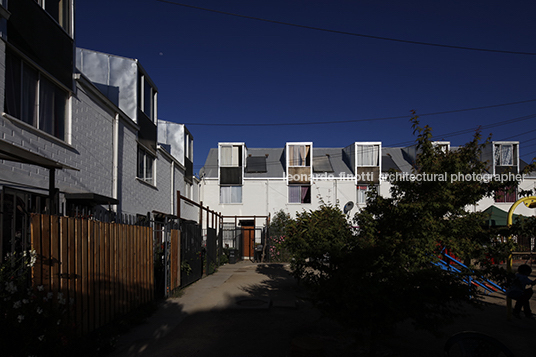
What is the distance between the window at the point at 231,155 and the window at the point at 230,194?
178 centimetres

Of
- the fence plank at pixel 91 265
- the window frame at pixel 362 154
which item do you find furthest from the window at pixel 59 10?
the window frame at pixel 362 154

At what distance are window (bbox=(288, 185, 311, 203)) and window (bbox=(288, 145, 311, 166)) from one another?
190 centimetres

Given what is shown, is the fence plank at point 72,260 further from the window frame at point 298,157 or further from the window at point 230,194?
the window frame at point 298,157

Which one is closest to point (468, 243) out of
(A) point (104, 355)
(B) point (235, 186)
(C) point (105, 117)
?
(A) point (104, 355)

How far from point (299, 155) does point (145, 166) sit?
16.7 meters

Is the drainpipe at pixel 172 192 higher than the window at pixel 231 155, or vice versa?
the window at pixel 231 155

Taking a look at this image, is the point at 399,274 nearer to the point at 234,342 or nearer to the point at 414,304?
the point at 414,304

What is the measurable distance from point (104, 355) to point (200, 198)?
982 inches

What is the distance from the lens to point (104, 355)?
5.88 metres

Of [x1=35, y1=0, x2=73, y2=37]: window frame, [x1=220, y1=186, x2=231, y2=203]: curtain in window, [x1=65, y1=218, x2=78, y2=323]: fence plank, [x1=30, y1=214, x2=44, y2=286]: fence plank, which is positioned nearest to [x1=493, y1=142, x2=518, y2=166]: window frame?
[x1=220, y1=186, x2=231, y2=203]: curtain in window

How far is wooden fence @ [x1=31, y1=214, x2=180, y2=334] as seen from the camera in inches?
199

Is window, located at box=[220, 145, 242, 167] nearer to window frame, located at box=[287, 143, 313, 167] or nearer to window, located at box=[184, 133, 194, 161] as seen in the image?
window frame, located at box=[287, 143, 313, 167]

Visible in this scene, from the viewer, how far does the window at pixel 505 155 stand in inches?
1284

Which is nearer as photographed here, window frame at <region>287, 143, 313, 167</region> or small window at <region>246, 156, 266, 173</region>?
window frame at <region>287, 143, 313, 167</region>
